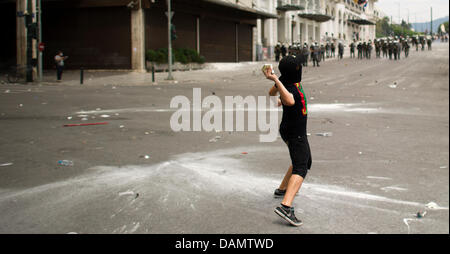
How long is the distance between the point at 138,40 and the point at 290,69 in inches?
1166

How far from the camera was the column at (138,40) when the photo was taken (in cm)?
3300

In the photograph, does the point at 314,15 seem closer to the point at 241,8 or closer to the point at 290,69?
the point at 241,8

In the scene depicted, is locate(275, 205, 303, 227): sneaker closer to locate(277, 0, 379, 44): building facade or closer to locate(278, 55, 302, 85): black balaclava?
locate(278, 55, 302, 85): black balaclava

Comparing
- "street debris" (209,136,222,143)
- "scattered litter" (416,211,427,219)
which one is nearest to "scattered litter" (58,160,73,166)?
"street debris" (209,136,222,143)

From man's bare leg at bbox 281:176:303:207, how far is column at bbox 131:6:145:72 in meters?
29.3

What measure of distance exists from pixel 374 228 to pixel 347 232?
271mm

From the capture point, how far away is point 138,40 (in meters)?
33.1

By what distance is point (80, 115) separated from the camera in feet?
42.2

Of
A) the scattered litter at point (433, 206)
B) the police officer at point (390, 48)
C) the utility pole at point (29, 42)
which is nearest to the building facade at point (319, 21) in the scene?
the police officer at point (390, 48)

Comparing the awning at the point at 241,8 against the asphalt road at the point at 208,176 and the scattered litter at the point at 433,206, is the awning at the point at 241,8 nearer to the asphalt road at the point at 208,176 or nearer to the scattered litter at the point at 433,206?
the asphalt road at the point at 208,176

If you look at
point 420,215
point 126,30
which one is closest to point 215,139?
point 420,215

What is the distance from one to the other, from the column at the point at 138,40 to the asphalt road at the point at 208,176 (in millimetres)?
20654

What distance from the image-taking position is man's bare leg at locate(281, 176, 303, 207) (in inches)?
183
